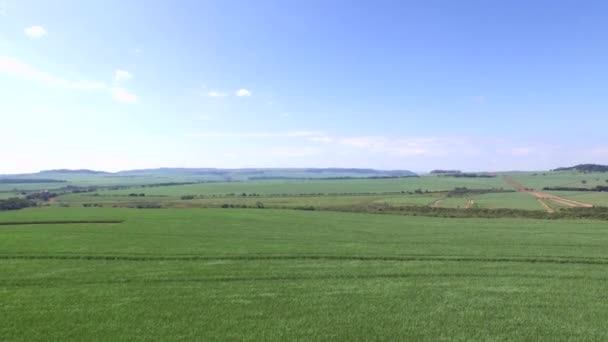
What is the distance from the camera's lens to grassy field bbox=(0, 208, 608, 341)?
14.3m

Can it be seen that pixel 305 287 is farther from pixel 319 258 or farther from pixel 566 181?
pixel 566 181

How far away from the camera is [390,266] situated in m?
23.5

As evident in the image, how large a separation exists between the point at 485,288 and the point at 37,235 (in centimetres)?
3739

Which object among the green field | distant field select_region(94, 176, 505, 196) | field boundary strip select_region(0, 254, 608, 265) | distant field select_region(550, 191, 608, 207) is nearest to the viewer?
the green field

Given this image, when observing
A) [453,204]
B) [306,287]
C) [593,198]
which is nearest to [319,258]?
[306,287]

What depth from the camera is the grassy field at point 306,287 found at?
14.3 metres

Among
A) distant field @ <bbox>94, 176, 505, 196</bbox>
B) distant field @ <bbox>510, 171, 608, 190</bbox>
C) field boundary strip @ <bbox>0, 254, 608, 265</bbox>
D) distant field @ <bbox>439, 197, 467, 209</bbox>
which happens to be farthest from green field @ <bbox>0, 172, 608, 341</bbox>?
distant field @ <bbox>510, 171, 608, 190</bbox>

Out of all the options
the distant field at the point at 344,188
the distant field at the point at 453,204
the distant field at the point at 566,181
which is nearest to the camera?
the distant field at the point at 453,204

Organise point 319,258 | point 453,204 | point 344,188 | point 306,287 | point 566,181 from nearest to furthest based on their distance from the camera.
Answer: point 306,287
point 319,258
point 453,204
point 566,181
point 344,188

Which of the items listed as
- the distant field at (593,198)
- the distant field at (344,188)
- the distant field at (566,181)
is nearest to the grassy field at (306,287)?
→ the distant field at (593,198)

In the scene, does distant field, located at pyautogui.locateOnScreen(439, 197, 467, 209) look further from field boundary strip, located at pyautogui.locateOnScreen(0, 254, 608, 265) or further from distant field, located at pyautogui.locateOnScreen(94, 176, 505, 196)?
field boundary strip, located at pyautogui.locateOnScreen(0, 254, 608, 265)

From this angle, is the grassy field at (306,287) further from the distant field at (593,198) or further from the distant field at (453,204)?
the distant field at (593,198)

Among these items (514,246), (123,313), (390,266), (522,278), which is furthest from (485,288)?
(123,313)

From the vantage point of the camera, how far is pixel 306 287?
19.2m
